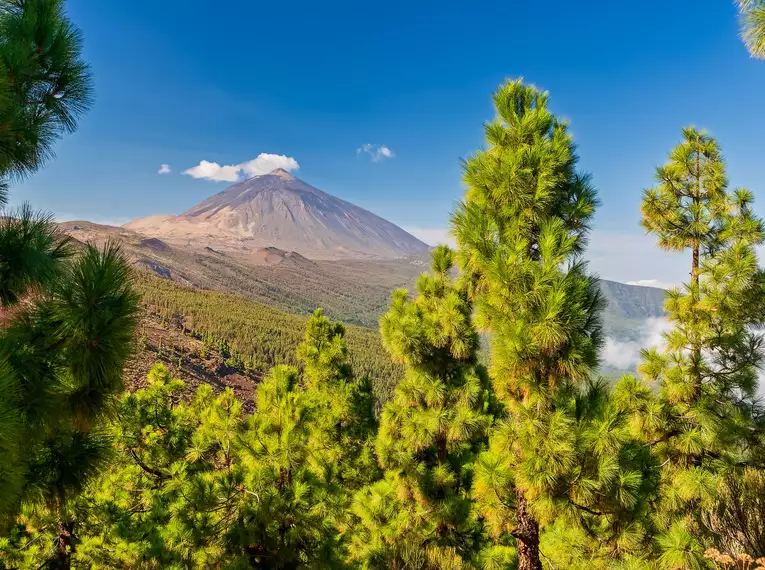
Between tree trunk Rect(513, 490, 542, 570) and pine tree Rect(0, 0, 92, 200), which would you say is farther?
tree trunk Rect(513, 490, 542, 570)

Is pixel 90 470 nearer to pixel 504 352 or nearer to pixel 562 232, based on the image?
pixel 504 352

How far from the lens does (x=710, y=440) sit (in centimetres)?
539

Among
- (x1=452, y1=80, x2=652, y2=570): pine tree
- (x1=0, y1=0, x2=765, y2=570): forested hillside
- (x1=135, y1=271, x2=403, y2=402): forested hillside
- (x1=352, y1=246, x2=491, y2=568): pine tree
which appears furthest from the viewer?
(x1=135, y1=271, x2=403, y2=402): forested hillside

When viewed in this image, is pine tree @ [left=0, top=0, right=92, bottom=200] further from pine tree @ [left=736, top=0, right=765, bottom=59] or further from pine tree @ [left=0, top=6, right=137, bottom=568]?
pine tree @ [left=736, top=0, right=765, bottom=59]

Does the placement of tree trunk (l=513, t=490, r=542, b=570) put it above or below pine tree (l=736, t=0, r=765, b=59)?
below

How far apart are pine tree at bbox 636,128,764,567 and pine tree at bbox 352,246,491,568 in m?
A: 2.76

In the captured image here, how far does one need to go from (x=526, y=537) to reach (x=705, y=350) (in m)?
4.21

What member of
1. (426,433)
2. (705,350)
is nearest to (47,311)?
(426,433)

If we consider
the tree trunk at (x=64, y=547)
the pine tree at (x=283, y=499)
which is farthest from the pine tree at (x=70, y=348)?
the pine tree at (x=283, y=499)

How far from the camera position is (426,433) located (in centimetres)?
664

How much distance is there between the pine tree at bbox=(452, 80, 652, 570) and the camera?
347cm

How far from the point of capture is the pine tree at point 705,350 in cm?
543

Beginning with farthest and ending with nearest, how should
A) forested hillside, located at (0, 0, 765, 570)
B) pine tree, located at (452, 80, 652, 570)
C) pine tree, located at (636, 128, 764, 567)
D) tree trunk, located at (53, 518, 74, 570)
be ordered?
pine tree, located at (636, 128, 764, 567) < tree trunk, located at (53, 518, 74, 570) < pine tree, located at (452, 80, 652, 570) < forested hillside, located at (0, 0, 765, 570)

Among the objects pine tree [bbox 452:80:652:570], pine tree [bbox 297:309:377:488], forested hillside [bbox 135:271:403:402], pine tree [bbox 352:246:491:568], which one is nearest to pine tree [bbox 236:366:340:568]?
pine tree [bbox 352:246:491:568]
